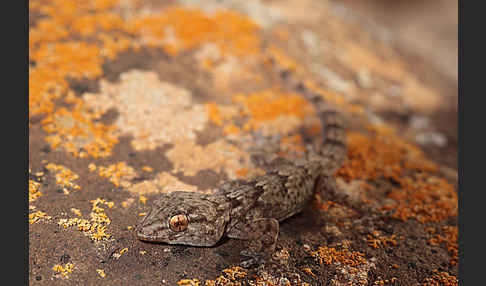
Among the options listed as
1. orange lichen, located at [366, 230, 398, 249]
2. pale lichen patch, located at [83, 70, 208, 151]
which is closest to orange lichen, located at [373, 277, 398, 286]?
orange lichen, located at [366, 230, 398, 249]

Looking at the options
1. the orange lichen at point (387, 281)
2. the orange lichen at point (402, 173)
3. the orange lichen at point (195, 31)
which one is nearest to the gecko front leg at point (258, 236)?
the orange lichen at point (387, 281)

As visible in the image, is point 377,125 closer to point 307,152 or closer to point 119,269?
point 307,152

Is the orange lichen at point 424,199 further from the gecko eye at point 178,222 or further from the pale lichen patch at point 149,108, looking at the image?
the pale lichen patch at point 149,108

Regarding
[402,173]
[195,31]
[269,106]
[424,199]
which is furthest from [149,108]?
[424,199]

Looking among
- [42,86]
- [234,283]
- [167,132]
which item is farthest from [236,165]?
[42,86]

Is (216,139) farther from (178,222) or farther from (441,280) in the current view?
(441,280)

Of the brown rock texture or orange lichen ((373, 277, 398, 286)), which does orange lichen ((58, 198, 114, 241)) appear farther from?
orange lichen ((373, 277, 398, 286))

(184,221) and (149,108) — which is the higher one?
(149,108)
